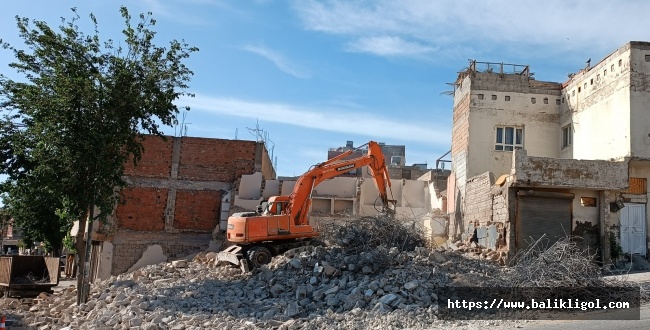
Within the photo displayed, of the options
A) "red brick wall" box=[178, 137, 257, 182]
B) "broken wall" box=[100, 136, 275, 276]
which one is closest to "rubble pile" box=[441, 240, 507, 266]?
"broken wall" box=[100, 136, 275, 276]

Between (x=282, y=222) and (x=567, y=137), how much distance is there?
45.9 feet

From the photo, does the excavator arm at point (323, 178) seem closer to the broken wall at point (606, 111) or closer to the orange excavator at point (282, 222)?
the orange excavator at point (282, 222)

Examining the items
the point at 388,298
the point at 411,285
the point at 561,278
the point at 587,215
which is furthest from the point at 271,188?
the point at 561,278

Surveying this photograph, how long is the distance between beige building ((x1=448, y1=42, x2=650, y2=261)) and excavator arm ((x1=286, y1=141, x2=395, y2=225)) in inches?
166

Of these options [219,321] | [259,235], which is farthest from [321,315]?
[259,235]

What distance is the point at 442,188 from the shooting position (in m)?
29.5

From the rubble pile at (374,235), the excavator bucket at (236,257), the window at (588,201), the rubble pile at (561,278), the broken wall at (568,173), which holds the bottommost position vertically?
the excavator bucket at (236,257)

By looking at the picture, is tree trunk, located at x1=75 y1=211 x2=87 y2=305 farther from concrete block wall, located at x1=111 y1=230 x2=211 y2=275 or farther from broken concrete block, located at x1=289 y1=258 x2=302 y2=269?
concrete block wall, located at x1=111 y1=230 x2=211 y2=275

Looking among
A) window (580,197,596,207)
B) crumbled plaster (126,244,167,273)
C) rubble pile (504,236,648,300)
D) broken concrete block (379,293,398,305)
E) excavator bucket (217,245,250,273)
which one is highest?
window (580,197,596,207)

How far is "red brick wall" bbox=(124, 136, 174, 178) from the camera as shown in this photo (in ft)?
88.7

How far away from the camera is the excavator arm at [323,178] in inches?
745

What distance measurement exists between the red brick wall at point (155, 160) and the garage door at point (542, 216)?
1658cm

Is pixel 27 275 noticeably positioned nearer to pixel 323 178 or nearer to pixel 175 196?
pixel 175 196

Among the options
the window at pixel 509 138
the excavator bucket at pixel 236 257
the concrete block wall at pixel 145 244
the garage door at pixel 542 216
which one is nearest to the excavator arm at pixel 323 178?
the excavator bucket at pixel 236 257
